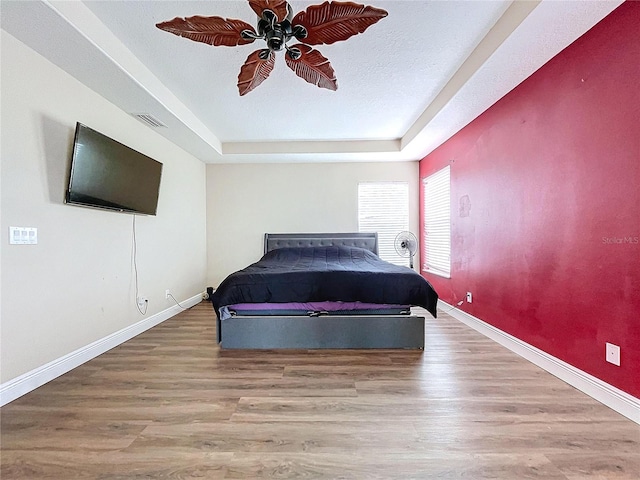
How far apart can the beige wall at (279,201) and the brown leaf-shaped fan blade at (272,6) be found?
3567 mm

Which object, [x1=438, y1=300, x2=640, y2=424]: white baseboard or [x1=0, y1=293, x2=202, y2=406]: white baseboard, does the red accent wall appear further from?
[x1=0, y1=293, x2=202, y2=406]: white baseboard

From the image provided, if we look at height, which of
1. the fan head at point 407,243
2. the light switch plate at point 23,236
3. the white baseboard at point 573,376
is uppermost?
the light switch plate at point 23,236

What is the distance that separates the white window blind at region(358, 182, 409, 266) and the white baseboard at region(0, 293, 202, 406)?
11.5 ft

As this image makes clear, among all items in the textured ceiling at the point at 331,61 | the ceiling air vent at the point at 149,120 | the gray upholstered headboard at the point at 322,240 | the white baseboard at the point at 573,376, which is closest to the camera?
the white baseboard at the point at 573,376

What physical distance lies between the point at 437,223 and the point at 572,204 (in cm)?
247

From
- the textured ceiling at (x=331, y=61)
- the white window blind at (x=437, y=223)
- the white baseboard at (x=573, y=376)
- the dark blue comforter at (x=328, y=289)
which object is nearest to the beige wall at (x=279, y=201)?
the white window blind at (x=437, y=223)

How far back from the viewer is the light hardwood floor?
1.38 m

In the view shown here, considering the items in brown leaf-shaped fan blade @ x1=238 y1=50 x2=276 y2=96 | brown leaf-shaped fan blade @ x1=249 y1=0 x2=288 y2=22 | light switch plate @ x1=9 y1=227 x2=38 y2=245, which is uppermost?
brown leaf-shaped fan blade @ x1=249 y1=0 x2=288 y2=22

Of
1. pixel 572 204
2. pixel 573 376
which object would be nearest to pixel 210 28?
pixel 572 204

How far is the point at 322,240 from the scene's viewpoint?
5117 mm

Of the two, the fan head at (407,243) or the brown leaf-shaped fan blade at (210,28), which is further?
the fan head at (407,243)

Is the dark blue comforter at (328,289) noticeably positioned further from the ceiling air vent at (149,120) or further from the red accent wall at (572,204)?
the ceiling air vent at (149,120)

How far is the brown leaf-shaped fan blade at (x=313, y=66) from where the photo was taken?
2008 mm

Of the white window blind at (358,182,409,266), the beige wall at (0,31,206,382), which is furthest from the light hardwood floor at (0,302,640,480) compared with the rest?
the white window blind at (358,182,409,266)
